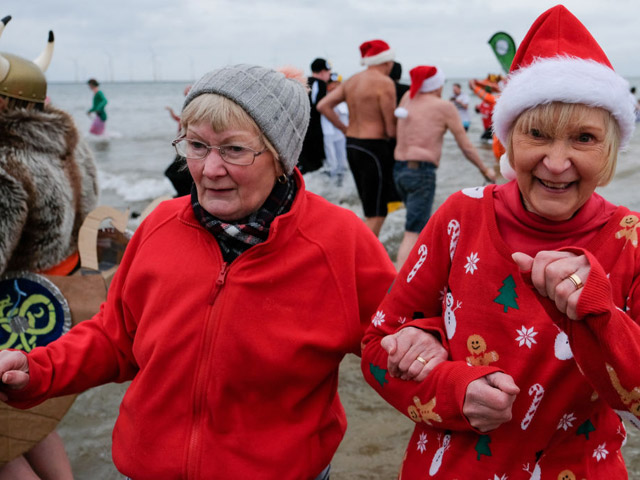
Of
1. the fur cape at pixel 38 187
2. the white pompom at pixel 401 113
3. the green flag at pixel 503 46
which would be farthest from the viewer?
the white pompom at pixel 401 113

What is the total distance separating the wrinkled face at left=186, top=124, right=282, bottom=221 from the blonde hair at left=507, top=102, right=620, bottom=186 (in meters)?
0.77

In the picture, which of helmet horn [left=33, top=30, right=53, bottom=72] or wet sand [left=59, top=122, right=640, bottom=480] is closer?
helmet horn [left=33, top=30, right=53, bottom=72]

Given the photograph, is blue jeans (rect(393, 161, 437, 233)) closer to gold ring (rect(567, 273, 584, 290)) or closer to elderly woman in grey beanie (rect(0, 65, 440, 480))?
elderly woman in grey beanie (rect(0, 65, 440, 480))

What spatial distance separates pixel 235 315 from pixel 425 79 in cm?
459

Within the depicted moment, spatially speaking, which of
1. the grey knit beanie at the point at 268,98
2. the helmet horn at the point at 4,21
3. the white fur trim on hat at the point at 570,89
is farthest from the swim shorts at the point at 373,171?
the white fur trim on hat at the point at 570,89

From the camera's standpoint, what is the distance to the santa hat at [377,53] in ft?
21.1

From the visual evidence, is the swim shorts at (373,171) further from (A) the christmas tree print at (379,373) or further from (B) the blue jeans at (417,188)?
(A) the christmas tree print at (379,373)

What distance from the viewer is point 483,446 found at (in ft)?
5.13

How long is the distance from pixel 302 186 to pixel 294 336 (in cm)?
49

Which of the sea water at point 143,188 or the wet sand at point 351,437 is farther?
the sea water at point 143,188

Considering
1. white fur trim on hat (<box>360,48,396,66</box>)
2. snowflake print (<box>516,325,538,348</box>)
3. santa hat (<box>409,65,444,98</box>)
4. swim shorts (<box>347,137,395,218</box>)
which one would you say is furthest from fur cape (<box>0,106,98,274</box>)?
white fur trim on hat (<box>360,48,396,66</box>)

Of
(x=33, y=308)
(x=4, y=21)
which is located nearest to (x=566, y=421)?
(x=33, y=308)

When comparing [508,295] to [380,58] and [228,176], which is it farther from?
[380,58]

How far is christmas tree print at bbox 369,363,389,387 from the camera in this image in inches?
65.2
